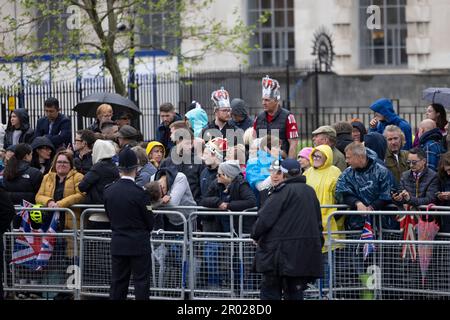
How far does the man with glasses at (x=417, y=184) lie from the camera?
14.4 metres

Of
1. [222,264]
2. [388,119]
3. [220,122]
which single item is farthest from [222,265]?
[388,119]

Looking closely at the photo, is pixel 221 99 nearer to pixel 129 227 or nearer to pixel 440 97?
pixel 440 97

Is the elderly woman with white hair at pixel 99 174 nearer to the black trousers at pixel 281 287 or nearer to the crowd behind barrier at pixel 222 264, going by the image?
the crowd behind barrier at pixel 222 264

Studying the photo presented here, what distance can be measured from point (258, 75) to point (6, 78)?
31.9 feet

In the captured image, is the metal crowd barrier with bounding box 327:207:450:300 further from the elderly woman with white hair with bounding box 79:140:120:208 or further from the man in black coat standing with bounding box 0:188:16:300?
the man in black coat standing with bounding box 0:188:16:300

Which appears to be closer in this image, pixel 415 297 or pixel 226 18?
pixel 415 297

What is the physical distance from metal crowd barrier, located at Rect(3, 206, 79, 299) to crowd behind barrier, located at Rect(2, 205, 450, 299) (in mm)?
12

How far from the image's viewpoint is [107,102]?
19.2 meters

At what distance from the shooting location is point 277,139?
15.5 meters

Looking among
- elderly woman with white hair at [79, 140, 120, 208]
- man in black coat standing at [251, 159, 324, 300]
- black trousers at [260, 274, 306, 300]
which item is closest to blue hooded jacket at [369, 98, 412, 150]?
elderly woman with white hair at [79, 140, 120, 208]

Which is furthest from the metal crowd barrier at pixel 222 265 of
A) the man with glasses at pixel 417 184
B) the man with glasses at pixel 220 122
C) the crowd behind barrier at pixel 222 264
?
the man with glasses at pixel 220 122

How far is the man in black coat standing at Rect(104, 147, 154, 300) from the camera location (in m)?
13.7
